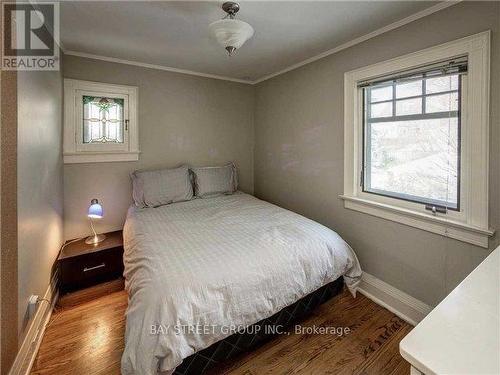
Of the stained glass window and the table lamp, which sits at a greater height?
the stained glass window

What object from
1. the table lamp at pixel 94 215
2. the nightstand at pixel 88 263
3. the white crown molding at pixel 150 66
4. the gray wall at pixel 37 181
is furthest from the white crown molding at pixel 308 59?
the nightstand at pixel 88 263

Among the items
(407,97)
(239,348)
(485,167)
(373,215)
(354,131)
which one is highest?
(407,97)

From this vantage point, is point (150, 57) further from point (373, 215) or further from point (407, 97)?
point (373, 215)

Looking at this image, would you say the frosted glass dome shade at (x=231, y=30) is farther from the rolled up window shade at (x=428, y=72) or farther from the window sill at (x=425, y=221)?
the window sill at (x=425, y=221)

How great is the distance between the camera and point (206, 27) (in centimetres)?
207

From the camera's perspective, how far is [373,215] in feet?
7.30

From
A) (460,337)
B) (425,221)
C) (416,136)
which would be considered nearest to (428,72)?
(416,136)

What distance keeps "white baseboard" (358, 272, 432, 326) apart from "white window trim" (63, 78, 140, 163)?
2824 mm

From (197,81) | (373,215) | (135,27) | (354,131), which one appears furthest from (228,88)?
(373,215)

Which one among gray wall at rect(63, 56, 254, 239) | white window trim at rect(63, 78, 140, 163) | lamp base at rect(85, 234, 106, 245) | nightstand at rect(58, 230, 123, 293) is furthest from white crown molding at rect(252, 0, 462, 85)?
lamp base at rect(85, 234, 106, 245)

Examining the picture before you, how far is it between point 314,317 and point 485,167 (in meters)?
1.57

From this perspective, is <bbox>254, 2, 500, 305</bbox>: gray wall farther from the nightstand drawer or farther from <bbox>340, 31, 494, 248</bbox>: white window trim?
the nightstand drawer

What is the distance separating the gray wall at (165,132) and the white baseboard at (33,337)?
874 mm

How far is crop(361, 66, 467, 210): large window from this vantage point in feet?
5.76
